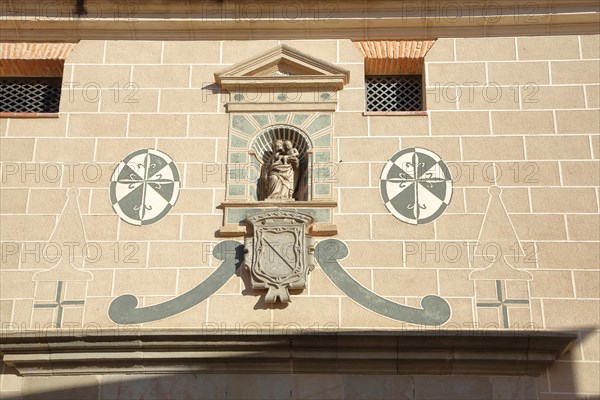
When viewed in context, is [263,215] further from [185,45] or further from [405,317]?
[185,45]

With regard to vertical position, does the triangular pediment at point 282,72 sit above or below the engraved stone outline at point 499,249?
above

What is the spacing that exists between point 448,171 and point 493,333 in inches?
70.6

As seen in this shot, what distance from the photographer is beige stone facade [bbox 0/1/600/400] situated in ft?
33.3

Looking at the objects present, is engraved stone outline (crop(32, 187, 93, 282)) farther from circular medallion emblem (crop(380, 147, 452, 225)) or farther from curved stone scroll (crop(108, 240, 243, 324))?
circular medallion emblem (crop(380, 147, 452, 225))

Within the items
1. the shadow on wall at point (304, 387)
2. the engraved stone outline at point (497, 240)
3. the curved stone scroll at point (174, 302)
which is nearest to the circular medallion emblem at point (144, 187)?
the curved stone scroll at point (174, 302)

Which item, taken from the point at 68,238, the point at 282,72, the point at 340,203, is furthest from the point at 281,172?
the point at 68,238

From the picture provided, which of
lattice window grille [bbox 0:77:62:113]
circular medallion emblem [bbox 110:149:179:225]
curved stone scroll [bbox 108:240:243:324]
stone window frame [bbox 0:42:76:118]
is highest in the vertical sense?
stone window frame [bbox 0:42:76:118]

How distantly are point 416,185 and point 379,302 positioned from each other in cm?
130

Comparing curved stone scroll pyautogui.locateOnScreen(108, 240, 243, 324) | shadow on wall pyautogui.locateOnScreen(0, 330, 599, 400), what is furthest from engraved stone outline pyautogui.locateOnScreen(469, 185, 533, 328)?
curved stone scroll pyautogui.locateOnScreen(108, 240, 243, 324)

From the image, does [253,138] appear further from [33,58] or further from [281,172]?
[33,58]

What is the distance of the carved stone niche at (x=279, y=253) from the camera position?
10.2 m

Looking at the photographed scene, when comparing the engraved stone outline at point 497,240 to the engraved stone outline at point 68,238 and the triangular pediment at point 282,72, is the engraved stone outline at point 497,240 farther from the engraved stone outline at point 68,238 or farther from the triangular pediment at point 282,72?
the engraved stone outline at point 68,238

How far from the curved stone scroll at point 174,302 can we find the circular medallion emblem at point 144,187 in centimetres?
84

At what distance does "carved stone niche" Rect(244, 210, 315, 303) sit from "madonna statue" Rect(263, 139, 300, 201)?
342mm
